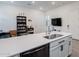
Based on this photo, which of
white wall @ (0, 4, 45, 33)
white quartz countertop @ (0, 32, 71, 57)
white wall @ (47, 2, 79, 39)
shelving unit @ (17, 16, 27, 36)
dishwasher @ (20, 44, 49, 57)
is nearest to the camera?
white quartz countertop @ (0, 32, 71, 57)

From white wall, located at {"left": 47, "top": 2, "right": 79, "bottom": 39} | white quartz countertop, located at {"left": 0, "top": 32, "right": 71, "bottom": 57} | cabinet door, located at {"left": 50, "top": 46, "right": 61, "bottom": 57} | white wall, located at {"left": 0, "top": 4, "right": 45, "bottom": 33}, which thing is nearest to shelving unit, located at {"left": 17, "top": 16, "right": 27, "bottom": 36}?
white wall, located at {"left": 0, "top": 4, "right": 45, "bottom": 33}

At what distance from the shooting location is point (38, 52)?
71.1 inches

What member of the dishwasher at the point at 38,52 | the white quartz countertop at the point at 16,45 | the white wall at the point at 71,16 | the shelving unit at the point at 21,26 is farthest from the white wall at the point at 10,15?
the dishwasher at the point at 38,52

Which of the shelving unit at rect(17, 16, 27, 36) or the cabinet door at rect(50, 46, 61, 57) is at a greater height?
the shelving unit at rect(17, 16, 27, 36)

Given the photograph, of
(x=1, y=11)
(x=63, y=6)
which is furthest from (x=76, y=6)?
(x=1, y=11)

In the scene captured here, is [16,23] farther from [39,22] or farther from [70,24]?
[70,24]

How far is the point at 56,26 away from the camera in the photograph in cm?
833

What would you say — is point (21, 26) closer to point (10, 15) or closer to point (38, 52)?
point (10, 15)

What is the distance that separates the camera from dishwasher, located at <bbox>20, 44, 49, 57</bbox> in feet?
5.00

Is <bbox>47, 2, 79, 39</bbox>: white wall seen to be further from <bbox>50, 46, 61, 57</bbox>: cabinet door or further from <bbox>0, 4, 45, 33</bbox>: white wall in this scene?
<bbox>50, 46, 61, 57</bbox>: cabinet door

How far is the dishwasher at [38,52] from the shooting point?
5.00 ft

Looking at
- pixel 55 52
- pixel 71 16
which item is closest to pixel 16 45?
pixel 55 52

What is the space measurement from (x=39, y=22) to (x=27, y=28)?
76.8 inches

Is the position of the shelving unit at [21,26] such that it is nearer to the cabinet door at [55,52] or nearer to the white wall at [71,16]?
the white wall at [71,16]
